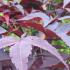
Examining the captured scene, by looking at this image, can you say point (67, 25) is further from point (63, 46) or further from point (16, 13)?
point (16, 13)

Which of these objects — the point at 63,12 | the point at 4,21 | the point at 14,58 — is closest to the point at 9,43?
the point at 14,58

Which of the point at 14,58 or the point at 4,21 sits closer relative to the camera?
the point at 14,58

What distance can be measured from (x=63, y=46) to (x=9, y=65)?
0.38ft

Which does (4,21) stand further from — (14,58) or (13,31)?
(14,58)

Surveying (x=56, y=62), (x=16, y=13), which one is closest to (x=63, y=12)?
(x=16, y=13)

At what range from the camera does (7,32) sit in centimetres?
46

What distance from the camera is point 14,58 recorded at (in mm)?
358

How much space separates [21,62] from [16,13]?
0.87 ft

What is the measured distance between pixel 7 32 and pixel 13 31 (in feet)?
0.04

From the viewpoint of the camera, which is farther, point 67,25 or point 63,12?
point 63,12

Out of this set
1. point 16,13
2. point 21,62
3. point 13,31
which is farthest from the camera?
point 16,13

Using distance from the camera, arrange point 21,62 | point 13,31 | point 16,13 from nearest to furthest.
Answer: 1. point 21,62
2. point 13,31
3. point 16,13

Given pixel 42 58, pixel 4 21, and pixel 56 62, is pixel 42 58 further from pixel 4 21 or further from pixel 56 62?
pixel 4 21

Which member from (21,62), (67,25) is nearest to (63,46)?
(67,25)
